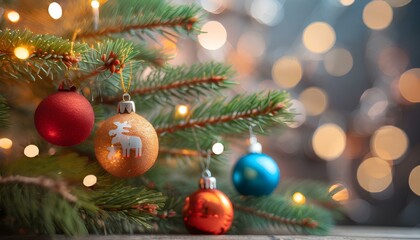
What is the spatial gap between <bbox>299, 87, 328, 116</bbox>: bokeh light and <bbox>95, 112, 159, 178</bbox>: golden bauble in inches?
29.2

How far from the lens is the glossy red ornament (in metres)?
0.59

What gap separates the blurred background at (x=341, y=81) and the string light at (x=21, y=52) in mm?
666

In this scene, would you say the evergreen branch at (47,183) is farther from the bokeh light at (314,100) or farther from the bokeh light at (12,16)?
the bokeh light at (314,100)

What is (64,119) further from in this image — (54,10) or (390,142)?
(390,142)

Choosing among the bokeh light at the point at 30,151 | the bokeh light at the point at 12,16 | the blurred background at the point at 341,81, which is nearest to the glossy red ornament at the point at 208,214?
the bokeh light at the point at 30,151

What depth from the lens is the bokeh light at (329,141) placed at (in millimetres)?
1146

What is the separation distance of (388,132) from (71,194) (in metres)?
0.89

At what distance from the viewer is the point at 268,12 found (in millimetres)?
1216

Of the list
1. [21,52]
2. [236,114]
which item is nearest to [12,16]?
[21,52]

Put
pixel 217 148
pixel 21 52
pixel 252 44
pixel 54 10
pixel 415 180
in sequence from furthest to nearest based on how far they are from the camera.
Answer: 1. pixel 252 44
2. pixel 415 180
3. pixel 217 148
4. pixel 54 10
5. pixel 21 52

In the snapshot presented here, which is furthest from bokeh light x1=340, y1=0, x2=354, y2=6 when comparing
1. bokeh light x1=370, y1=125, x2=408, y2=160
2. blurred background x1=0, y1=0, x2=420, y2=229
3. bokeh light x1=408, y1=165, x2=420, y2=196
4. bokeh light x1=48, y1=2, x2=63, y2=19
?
bokeh light x1=48, y1=2, x2=63, y2=19

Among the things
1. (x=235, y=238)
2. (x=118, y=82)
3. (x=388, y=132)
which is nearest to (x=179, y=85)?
(x=118, y=82)

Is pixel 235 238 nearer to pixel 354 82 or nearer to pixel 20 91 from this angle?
pixel 20 91

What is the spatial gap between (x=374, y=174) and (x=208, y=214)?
2.28 ft
